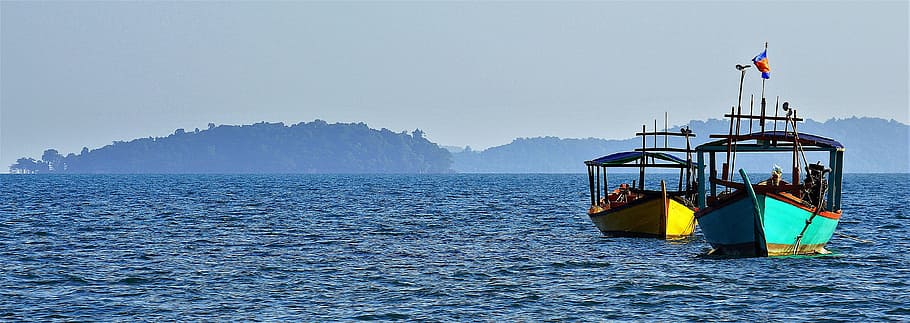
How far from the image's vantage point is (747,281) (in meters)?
28.3

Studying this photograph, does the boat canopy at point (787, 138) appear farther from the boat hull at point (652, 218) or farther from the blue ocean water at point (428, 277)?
the boat hull at point (652, 218)

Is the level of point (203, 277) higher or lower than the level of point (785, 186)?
lower

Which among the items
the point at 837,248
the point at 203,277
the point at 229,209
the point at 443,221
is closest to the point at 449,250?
the point at 203,277

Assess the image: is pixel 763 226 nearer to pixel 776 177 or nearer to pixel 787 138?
pixel 776 177

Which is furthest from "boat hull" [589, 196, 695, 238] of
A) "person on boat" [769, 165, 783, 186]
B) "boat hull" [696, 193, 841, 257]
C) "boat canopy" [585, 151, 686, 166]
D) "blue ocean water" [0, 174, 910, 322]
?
"person on boat" [769, 165, 783, 186]

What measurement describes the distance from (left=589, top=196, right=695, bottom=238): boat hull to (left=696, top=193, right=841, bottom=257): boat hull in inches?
319

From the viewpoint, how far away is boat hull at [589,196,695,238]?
42.1 meters

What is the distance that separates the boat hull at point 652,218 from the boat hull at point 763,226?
811 centimetres

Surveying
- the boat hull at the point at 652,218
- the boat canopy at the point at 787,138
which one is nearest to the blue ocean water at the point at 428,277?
the boat hull at the point at 652,218

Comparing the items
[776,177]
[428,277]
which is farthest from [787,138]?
[428,277]

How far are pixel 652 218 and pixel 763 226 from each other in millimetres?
11084

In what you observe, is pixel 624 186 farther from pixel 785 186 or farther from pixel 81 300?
pixel 81 300

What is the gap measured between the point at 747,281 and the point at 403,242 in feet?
55.9

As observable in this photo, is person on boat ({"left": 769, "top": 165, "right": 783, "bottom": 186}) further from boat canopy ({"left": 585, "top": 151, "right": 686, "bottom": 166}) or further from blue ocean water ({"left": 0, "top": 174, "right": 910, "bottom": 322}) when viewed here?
boat canopy ({"left": 585, "top": 151, "right": 686, "bottom": 166})
